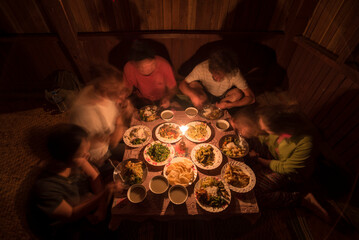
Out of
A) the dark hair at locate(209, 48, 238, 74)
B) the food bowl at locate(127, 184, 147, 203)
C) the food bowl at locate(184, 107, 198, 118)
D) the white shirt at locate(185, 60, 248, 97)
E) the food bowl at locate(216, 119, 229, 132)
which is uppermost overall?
the dark hair at locate(209, 48, 238, 74)

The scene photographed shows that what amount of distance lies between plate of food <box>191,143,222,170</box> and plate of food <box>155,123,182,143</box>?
0.38m

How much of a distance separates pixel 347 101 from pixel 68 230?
17.5 feet

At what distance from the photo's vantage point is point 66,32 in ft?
13.9

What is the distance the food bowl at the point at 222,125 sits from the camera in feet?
9.66

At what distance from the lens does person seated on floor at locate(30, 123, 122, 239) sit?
1.87 meters

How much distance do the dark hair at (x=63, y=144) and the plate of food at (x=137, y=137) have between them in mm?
723

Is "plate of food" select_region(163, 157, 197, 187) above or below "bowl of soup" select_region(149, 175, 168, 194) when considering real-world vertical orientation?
above

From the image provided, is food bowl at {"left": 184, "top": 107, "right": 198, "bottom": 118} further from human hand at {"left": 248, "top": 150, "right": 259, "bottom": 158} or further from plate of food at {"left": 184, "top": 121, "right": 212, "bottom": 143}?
human hand at {"left": 248, "top": 150, "right": 259, "bottom": 158}

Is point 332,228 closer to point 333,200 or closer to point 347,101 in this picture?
point 333,200

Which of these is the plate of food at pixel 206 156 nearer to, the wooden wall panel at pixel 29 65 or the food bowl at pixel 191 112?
the food bowl at pixel 191 112

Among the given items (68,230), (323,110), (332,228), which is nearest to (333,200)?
(332,228)

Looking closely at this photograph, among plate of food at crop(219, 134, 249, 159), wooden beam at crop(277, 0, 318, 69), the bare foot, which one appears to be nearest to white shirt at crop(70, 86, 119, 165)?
plate of food at crop(219, 134, 249, 159)

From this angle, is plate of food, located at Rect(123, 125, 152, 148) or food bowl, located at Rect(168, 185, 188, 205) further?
plate of food, located at Rect(123, 125, 152, 148)

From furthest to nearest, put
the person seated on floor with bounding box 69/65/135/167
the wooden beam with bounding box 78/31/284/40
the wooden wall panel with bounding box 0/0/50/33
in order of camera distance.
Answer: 1. the wooden beam with bounding box 78/31/284/40
2. the wooden wall panel with bounding box 0/0/50/33
3. the person seated on floor with bounding box 69/65/135/167
